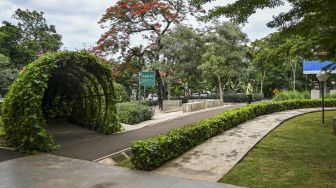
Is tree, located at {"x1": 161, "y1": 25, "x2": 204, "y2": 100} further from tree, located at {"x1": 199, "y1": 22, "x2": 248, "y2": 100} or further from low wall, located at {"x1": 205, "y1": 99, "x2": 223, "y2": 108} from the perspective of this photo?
low wall, located at {"x1": 205, "y1": 99, "x2": 223, "y2": 108}

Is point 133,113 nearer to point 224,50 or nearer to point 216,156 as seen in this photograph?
point 216,156

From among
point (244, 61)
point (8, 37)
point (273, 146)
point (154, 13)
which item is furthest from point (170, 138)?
point (8, 37)

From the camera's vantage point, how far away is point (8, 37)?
129 feet

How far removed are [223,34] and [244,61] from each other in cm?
410

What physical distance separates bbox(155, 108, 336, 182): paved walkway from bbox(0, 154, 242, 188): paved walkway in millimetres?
578


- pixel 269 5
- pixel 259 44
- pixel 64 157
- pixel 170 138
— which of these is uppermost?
pixel 259 44

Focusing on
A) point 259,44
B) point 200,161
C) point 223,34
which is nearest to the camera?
point 200,161

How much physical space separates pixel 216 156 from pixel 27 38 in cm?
3925

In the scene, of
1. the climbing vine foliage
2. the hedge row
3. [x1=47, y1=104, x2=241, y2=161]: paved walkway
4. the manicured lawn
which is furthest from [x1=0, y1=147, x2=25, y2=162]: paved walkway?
the manicured lawn

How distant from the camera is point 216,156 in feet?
30.7

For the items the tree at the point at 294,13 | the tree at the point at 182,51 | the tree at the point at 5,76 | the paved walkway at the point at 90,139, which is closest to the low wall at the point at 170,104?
the tree at the point at 182,51

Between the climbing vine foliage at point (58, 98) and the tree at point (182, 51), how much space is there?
11.4 m

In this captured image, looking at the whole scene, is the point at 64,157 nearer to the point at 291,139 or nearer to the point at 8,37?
the point at 291,139

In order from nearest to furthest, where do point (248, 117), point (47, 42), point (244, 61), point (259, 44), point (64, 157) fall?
point (64, 157)
point (248, 117)
point (244, 61)
point (259, 44)
point (47, 42)
